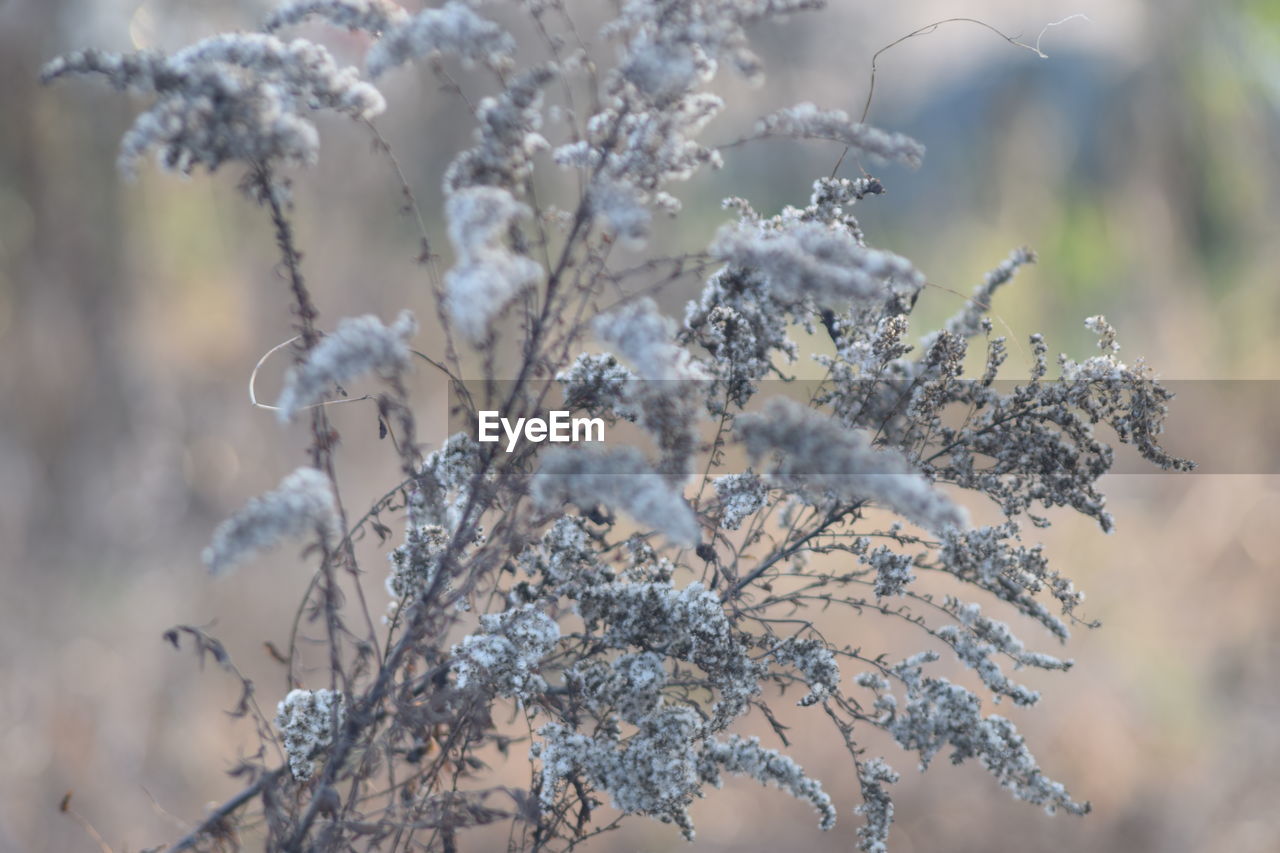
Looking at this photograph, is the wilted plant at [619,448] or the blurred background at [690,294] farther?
the blurred background at [690,294]

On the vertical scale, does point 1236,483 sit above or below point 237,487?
above

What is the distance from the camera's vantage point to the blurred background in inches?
79.2

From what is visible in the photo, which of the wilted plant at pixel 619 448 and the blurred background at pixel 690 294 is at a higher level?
the blurred background at pixel 690 294

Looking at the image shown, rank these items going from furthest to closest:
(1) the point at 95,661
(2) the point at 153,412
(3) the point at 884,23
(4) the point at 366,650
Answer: (3) the point at 884,23 → (2) the point at 153,412 → (1) the point at 95,661 → (4) the point at 366,650

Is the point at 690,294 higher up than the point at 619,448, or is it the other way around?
the point at 690,294

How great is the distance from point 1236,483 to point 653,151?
2518mm

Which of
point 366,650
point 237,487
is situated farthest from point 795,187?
point 366,650

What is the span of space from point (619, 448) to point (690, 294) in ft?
8.00

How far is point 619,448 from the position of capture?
56 cm

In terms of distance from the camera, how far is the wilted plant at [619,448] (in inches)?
21.1

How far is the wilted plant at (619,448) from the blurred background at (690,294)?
1074mm

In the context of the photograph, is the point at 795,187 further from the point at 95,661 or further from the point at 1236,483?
the point at 95,661

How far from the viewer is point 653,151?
0.65 m

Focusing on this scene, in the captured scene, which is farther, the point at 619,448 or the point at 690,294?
the point at 690,294
